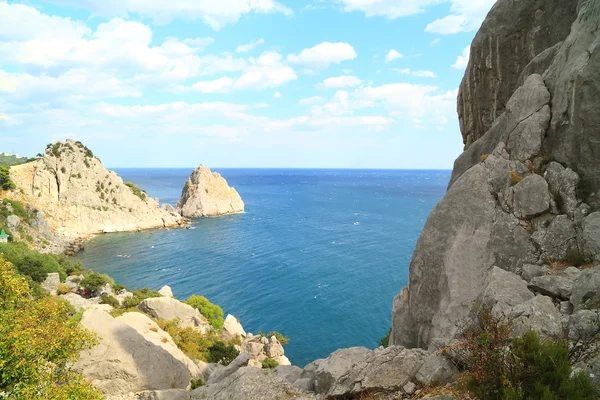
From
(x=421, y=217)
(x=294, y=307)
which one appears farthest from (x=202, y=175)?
(x=294, y=307)

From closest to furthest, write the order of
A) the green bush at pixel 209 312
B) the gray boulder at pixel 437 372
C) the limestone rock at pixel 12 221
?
the gray boulder at pixel 437 372 → the green bush at pixel 209 312 → the limestone rock at pixel 12 221

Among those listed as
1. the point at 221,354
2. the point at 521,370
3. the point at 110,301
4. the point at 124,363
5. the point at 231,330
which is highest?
the point at 521,370

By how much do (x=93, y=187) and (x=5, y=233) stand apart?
4408cm

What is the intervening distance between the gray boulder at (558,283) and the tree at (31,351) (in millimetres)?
17295

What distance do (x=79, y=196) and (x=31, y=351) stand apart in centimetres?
11584

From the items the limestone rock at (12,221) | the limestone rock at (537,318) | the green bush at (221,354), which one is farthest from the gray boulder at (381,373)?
the limestone rock at (12,221)

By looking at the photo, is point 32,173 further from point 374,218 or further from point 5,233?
point 374,218

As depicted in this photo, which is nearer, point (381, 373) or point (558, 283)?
point (381, 373)

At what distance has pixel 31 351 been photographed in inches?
484

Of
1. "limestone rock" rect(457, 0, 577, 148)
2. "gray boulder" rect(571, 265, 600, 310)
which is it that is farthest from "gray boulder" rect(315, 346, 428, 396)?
"limestone rock" rect(457, 0, 577, 148)

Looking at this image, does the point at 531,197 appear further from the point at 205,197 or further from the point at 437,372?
the point at 205,197

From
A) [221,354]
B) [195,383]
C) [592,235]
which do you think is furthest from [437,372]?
[221,354]

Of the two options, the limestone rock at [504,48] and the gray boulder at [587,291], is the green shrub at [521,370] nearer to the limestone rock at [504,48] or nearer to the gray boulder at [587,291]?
the gray boulder at [587,291]

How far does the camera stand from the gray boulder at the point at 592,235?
1362 centimetres
